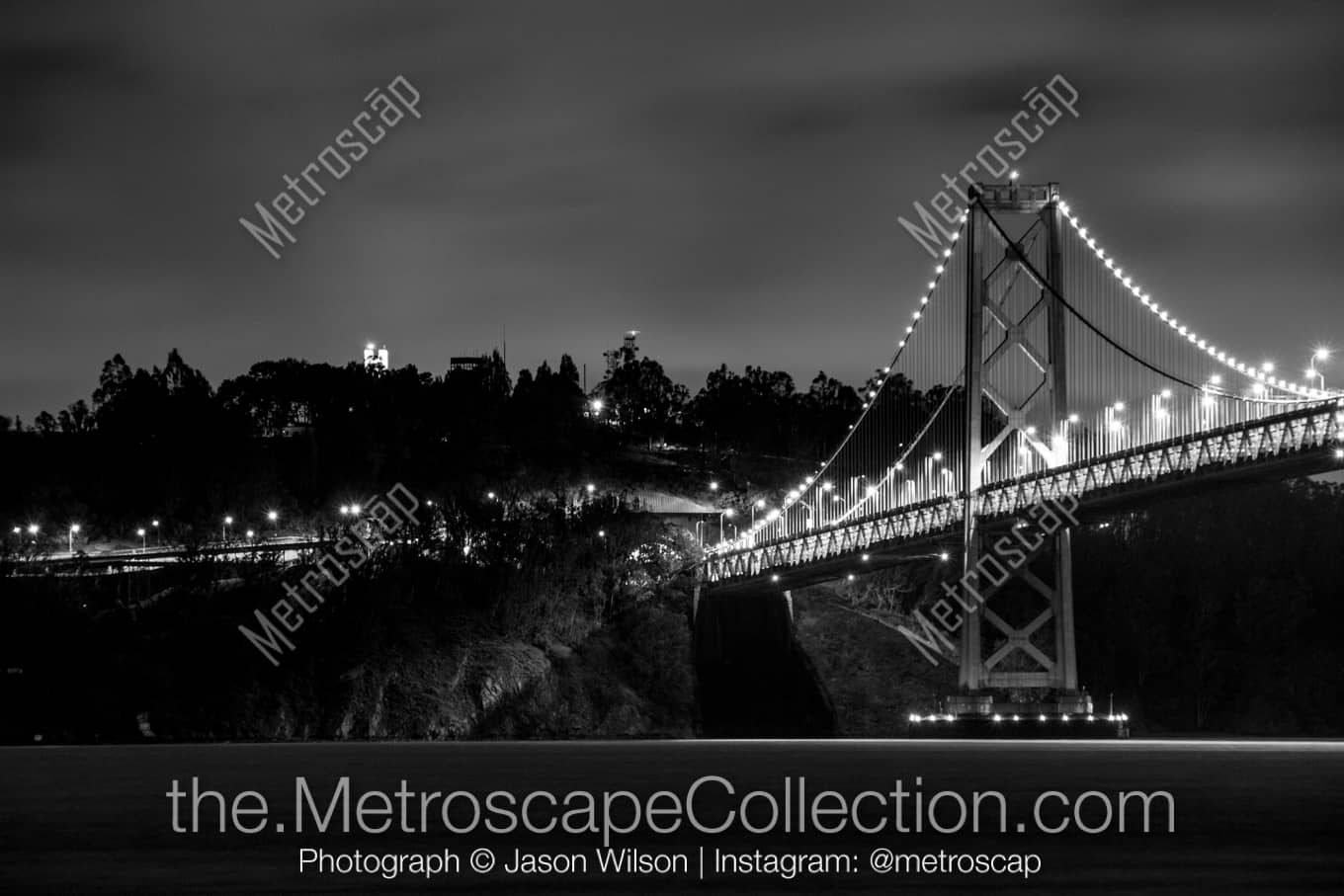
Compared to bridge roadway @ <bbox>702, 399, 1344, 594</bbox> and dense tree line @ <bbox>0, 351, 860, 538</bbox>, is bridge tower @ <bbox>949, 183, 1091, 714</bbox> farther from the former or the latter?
dense tree line @ <bbox>0, 351, 860, 538</bbox>

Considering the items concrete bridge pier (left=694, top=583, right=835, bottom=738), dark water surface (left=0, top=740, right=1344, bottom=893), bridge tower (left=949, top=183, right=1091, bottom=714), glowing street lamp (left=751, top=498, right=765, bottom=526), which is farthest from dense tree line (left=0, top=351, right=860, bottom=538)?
dark water surface (left=0, top=740, right=1344, bottom=893)

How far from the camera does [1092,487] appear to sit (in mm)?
52812

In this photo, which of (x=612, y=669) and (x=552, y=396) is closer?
(x=612, y=669)

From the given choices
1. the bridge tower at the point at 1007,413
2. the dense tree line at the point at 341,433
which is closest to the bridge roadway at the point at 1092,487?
the bridge tower at the point at 1007,413

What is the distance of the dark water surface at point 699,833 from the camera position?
15.4m

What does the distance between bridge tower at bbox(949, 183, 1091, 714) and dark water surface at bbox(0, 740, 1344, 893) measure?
1706 centimetres

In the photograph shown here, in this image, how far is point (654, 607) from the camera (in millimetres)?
73750

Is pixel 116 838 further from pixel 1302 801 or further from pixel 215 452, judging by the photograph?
pixel 215 452

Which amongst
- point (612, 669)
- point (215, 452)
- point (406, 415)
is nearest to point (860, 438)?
point (406, 415)

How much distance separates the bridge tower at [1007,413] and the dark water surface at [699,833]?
17063 mm

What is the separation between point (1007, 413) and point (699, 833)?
3972cm

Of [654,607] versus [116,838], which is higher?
[654,607]

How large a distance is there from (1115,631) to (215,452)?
51.2 meters

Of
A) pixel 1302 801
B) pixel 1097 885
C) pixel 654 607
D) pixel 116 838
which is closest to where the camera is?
pixel 1097 885
